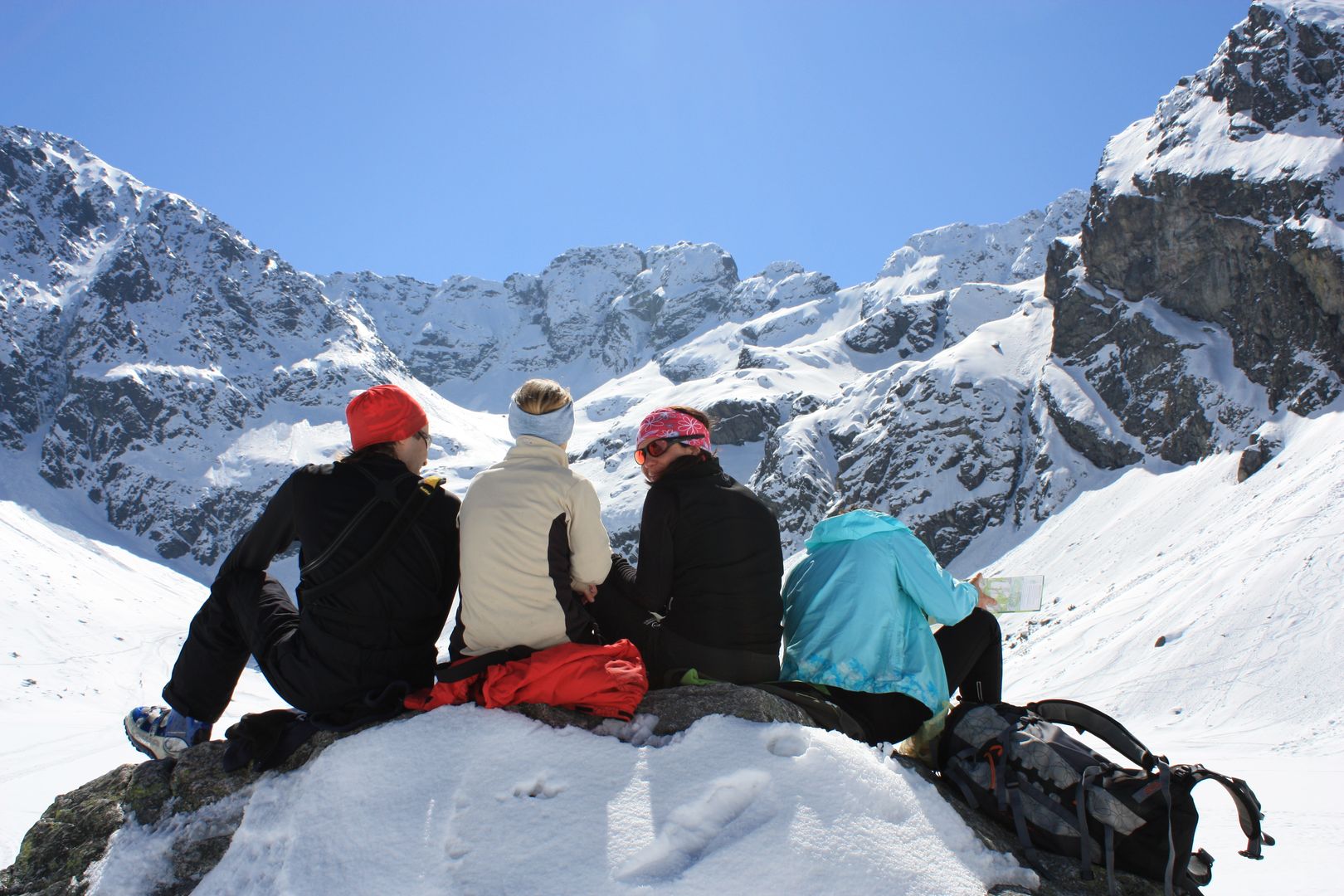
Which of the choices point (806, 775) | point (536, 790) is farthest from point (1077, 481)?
point (536, 790)

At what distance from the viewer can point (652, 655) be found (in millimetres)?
5484

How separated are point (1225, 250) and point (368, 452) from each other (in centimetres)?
9582

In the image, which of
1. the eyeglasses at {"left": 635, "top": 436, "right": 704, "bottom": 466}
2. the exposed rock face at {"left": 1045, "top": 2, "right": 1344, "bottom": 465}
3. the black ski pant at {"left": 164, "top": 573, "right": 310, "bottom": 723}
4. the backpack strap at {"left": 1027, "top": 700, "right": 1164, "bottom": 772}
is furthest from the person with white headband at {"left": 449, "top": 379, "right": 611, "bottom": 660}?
the exposed rock face at {"left": 1045, "top": 2, "right": 1344, "bottom": 465}

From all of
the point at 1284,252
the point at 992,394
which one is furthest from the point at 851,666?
the point at 992,394

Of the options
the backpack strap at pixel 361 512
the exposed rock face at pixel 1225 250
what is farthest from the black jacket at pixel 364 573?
the exposed rock face at pixel 1225 250

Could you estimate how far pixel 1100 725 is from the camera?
480 centimetres

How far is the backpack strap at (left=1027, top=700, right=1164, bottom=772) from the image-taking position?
14.7ft

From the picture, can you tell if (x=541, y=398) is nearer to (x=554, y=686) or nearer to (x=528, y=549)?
(x=528, y=549)

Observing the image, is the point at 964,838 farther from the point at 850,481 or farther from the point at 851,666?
the point at 850,481

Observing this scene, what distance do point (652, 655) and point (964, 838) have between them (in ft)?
7.00

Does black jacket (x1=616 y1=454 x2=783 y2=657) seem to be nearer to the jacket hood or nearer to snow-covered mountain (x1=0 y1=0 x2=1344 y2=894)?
the jacket hood

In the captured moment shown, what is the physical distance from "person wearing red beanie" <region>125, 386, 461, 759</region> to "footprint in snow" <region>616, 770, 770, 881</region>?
1.85 metres

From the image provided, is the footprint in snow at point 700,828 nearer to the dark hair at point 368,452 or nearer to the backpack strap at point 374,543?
the backpack strap at point 374,543

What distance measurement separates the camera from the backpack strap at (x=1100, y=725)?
14.7 ft
